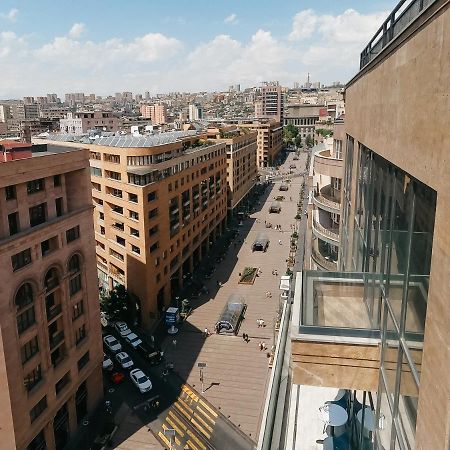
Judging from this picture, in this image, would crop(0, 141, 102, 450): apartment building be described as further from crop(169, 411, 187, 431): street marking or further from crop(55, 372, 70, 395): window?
crop(169, 411, 187, 431): street marking

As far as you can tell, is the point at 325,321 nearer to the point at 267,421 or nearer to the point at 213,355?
the point at 267,421

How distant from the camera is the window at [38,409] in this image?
3253 cm

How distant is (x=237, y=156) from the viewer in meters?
101

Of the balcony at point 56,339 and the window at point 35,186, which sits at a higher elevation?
the window at point 35,186

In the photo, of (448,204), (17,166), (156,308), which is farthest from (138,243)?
(448,204)

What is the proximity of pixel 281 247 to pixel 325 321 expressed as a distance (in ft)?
248

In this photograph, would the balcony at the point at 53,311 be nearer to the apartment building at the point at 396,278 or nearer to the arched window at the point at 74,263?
the arched window at the point at 74,263

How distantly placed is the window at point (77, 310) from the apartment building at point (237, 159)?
5837 centimetres

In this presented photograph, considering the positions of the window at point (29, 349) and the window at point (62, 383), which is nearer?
the window at point (29, 349)

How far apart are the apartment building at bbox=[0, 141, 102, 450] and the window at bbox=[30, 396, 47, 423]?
71mm

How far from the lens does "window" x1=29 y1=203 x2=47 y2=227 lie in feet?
105

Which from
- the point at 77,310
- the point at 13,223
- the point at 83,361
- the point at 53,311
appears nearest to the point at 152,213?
the point at 77,310

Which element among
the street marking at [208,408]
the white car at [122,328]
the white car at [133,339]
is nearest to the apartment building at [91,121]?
the white car at [122,328]

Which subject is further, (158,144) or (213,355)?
(158,144)
